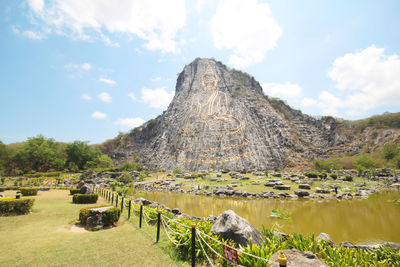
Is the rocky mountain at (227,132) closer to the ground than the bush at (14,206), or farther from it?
farther from it

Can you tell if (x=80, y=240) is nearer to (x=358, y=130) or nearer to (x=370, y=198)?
(x=370, y=198)

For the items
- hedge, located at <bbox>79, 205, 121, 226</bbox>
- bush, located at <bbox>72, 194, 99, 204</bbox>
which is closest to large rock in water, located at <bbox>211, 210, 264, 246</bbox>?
hedge, located at <bbox>79, 205, 121, 226</bbox>

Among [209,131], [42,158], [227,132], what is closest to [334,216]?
[227,132]

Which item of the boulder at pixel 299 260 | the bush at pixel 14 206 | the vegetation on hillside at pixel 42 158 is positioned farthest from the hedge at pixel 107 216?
the vegetation on hillside at pixel 42 158

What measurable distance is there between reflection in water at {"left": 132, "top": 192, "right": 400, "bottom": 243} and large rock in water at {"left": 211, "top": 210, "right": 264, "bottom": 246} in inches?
162

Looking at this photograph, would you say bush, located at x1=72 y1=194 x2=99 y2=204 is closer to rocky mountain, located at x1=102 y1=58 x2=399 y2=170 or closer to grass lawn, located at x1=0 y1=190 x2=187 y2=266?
grass lawn, located at x1=0 y1=190 x2=187 y2=266

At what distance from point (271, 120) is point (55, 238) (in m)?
53.2

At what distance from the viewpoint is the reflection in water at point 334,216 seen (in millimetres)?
8625

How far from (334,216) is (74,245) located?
13.3 m

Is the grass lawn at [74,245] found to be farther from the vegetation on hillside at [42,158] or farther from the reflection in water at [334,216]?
the vegetation on hillside at [42,158]

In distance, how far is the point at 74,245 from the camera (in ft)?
20.7

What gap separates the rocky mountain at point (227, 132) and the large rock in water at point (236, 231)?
36.2m

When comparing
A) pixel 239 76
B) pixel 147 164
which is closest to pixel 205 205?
pixel 147 164

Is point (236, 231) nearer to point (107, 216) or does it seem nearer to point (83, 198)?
point (107, 216)
